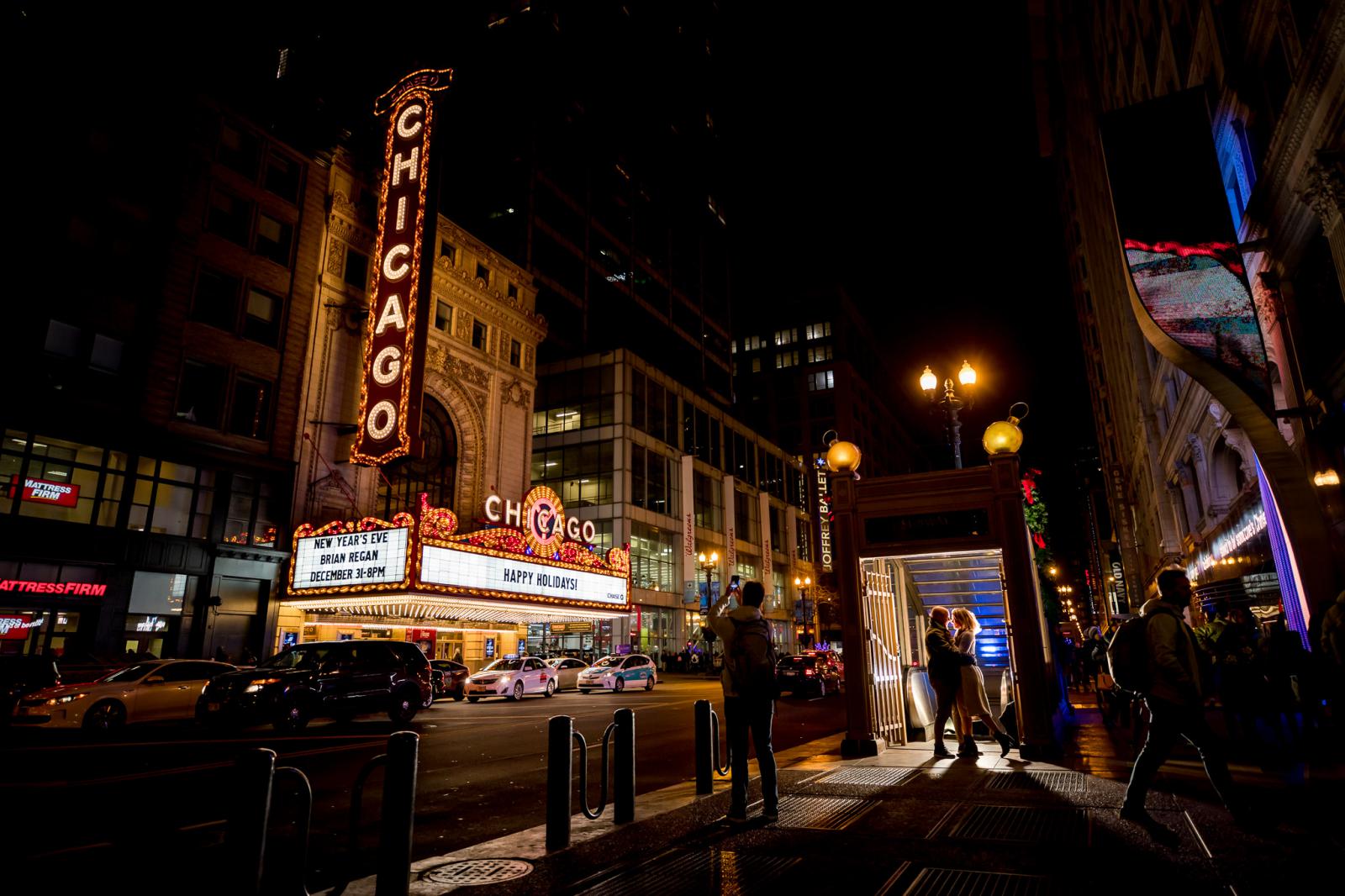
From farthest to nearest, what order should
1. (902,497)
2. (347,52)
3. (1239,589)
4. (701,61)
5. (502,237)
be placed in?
(701,61), (502,237), (347,52), (1239,589), (902,497)

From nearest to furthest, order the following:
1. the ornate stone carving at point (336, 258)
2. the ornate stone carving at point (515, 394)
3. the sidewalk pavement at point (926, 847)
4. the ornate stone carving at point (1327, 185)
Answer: the sidewalk pavement at point (926, 847) < the ornate stone carving at point (1327, 185) < the ornate stone carving at point (336, 258) < the ornate stone carving at point (515, 394)

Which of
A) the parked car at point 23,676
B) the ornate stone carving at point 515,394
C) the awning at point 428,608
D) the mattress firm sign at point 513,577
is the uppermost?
the ornate stone carving at point 515,394

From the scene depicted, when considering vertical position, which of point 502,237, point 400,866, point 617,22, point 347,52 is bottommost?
point 400,866

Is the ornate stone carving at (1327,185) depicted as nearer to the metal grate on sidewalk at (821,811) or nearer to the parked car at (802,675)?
the metal grate on sidewalk at (821,811)

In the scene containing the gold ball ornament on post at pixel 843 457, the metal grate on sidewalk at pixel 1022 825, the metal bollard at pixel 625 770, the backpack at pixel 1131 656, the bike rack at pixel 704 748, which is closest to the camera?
the metal grate on sidewalk at pixel 1022 825

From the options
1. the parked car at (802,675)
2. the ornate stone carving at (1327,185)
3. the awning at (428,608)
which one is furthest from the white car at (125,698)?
the ornate stone carving at (1327,185)

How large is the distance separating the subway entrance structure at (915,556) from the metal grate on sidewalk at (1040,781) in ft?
4.60

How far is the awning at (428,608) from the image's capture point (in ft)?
84.7

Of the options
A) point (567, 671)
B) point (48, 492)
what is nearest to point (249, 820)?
point (48, 492)

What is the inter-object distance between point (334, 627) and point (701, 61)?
78858mm

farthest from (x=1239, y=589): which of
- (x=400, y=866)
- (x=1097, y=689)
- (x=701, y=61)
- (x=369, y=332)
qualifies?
(x=701, y=61)

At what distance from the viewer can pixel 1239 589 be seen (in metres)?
15.8

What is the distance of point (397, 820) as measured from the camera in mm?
4535

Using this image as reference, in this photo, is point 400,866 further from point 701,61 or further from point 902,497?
point 701,61
